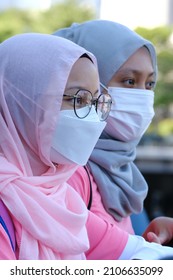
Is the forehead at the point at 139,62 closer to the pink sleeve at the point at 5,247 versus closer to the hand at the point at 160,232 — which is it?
the hand at the point at 160,232

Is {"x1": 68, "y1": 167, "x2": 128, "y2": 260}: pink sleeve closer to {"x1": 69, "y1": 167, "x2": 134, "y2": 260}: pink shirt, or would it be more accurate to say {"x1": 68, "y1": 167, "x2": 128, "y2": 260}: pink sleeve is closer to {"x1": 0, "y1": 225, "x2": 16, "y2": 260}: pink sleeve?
{"x1": 69, "y1": 167, "x2": 134, "y2": 260}: pink shirt

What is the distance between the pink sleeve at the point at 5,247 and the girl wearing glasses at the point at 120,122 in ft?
1.85

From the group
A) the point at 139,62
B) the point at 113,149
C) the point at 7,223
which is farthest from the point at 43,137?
the point at 139,62

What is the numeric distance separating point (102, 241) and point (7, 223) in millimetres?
459

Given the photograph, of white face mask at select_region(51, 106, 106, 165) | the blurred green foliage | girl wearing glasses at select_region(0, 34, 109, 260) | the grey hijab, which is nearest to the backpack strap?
girl wearing glasses at select_region(0, 34, 109, 260)

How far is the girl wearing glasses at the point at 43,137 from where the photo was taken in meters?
1.58

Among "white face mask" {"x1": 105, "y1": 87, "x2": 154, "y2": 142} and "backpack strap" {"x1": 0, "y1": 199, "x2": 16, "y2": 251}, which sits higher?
"white face mask" {"x1": 105, "y1": 87, "x2": 154, "y2": 142}

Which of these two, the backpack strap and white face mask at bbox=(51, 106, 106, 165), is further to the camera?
white face mask at bbox=(51, 106, 106, 165)

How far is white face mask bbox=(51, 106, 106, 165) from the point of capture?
1681 millimetres

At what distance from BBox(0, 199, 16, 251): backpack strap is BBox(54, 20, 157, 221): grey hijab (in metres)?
0.63

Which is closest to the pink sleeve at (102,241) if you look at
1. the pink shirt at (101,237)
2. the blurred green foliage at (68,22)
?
the pink shirt at (101,237)

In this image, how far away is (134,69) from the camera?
2219 millimetres

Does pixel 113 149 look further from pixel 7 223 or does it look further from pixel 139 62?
pixel 7 223
